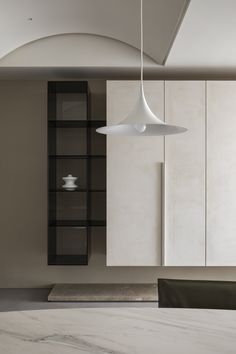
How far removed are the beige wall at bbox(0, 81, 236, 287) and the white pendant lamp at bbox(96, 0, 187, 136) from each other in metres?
2.28

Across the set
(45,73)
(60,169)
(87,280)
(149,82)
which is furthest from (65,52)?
(87,280)

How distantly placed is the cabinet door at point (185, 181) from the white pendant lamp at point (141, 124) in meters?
1.69

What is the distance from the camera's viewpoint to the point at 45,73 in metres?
4.18

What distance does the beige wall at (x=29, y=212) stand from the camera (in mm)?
4387

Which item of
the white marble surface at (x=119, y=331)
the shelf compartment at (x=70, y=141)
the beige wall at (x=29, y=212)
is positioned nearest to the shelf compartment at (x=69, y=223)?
the beige wall at (x=29, y=212)

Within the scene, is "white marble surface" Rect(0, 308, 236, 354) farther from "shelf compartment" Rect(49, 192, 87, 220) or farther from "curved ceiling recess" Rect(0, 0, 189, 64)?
"shelf compartment" Rect(49, 192, 87, 220)

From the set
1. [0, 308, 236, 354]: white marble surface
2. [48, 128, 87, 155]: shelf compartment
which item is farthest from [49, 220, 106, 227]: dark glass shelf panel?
[0, 308, 236, 354]: white marble surface

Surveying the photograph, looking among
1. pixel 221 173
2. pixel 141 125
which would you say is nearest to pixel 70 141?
pixel 221 173

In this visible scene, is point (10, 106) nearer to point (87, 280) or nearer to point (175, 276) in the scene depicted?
point (87, 280)

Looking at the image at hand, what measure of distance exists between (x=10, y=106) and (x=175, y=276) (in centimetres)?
224

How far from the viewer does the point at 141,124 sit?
1917mm

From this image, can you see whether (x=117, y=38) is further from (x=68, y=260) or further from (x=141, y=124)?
(x=141, y=124)

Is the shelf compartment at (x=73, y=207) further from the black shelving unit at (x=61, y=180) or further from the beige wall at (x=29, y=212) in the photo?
the beige wall at (x=29, y=212)

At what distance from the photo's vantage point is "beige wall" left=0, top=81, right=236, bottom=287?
4.39 meters
